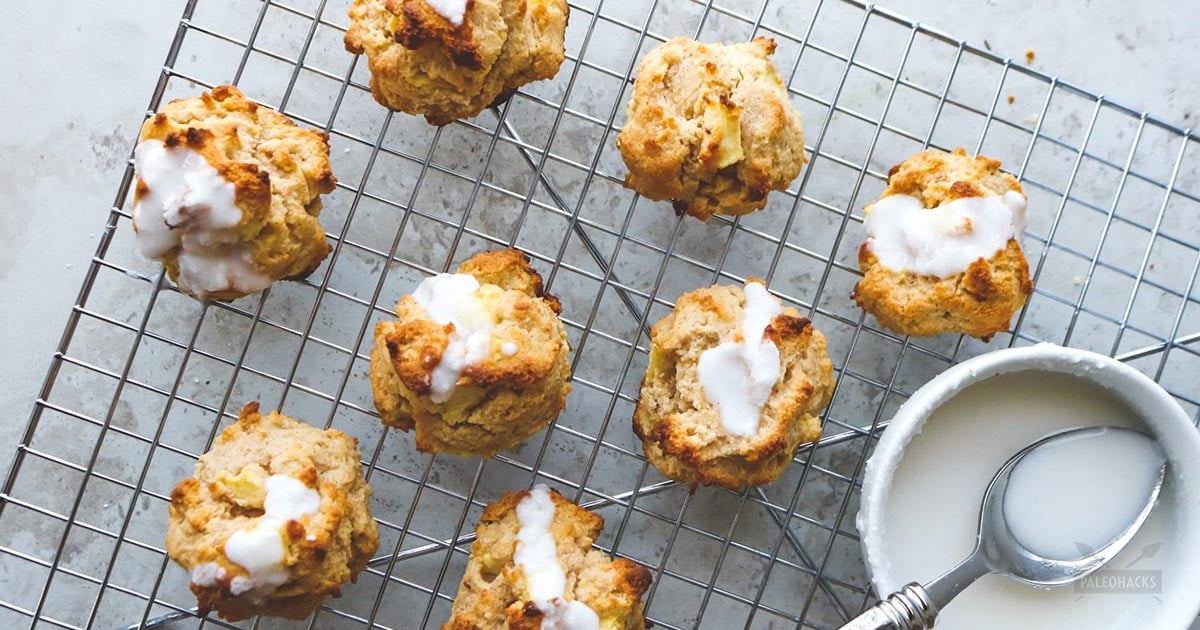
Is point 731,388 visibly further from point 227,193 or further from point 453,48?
point 227,193

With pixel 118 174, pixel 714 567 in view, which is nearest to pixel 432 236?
pixel 118 174

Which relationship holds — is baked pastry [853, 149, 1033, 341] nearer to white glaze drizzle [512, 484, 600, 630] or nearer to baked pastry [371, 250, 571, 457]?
baked pastry [371, 250, 571, 457]

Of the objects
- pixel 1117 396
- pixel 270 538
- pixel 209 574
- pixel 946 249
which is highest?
pixel 946 249

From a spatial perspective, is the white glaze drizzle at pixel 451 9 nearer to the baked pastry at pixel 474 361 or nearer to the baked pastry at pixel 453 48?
the baked pastry at pixel 453 48

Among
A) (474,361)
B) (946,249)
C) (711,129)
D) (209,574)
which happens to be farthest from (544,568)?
(946,249)

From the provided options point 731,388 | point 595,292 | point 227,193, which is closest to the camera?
point 227,193

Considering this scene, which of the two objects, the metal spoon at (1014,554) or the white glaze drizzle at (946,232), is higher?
the white glaze drizzle at (946,232)

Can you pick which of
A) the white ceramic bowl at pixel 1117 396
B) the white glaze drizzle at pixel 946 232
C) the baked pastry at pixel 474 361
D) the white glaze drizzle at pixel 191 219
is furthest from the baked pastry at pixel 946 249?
the white glaze drizzle at pixel 191 219
